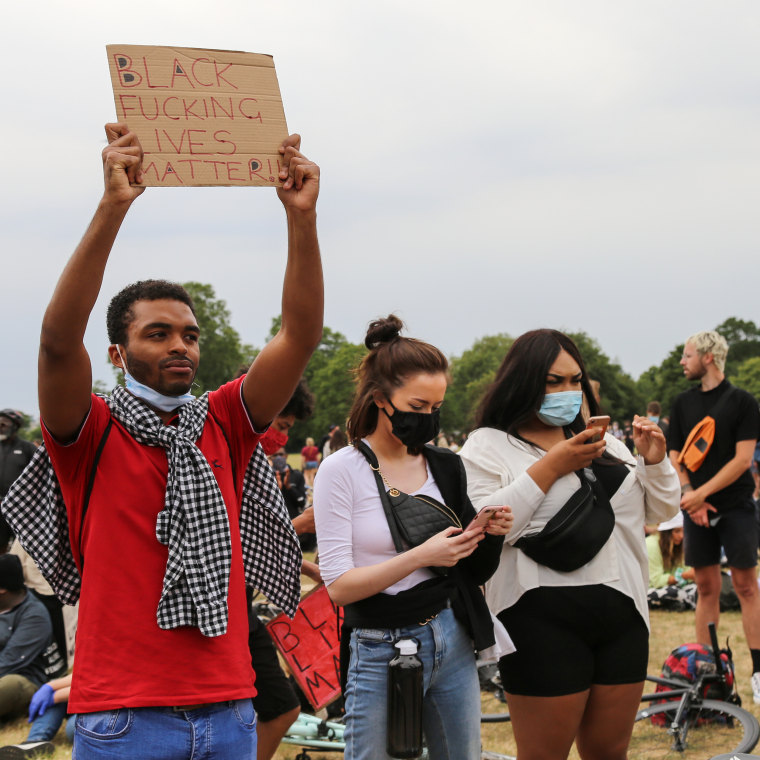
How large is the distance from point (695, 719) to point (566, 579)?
9.74 feet

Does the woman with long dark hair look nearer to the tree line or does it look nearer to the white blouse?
the white blouse

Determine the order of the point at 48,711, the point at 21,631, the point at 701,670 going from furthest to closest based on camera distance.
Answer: the point at 21,631, the point at 48,711, the point at 701,670

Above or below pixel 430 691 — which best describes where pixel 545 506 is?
above

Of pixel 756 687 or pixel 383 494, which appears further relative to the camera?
pixel 756 687

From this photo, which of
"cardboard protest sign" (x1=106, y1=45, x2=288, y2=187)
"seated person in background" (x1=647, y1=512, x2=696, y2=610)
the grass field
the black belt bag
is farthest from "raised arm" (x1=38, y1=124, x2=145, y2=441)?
"seated person in background" (x1=647, y1=512, x2=696, y2=610)

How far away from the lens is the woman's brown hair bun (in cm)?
354

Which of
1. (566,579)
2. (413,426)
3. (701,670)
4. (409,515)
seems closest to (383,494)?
(409,515)

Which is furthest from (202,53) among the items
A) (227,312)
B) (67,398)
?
(227,312)

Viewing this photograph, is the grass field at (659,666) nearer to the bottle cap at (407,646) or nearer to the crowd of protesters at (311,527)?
the crowd of protesters at (311,527)

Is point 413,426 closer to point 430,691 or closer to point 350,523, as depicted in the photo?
point 350,523

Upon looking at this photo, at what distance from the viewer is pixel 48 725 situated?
6.18 metres

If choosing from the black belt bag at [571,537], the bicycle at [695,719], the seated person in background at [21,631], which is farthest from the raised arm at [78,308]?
the seated person in background at [21,631]

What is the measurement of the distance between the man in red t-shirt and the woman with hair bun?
2.01 ft

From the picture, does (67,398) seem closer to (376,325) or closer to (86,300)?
(86,300)
